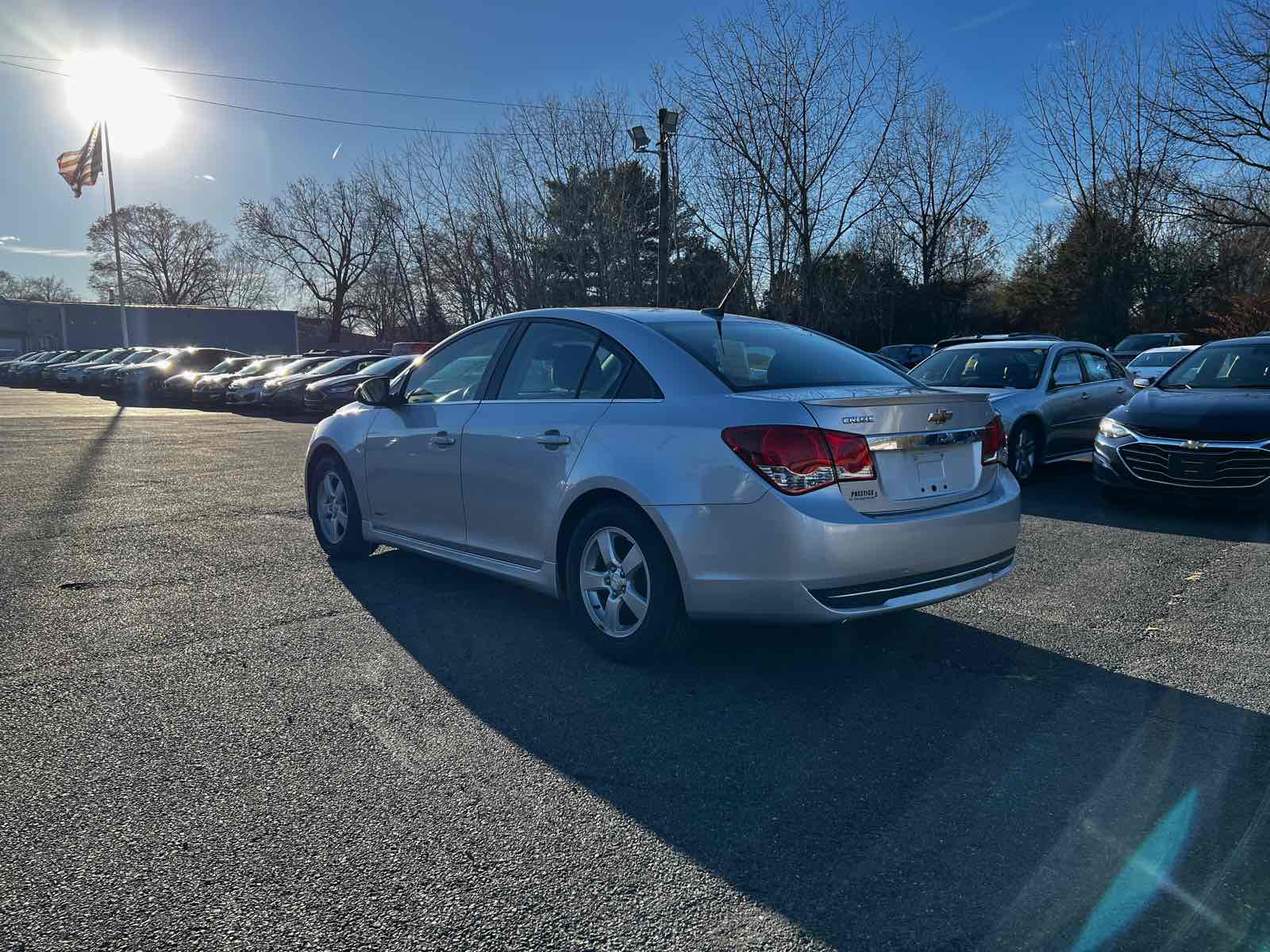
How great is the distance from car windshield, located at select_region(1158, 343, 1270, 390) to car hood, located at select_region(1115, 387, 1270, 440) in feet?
1.16

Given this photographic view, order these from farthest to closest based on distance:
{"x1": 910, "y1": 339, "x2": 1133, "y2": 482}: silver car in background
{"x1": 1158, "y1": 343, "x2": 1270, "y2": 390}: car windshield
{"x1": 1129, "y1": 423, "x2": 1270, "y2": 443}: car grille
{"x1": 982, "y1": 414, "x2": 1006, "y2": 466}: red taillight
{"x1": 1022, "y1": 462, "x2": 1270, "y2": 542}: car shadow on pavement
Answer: {"x1": 910, "y1": 339, "x2": 1133, "y2": 482}: silver car in background, {"x1": 1158, "y1": 343, "x2": 1270, "y2": 390}: car windshield, {"x1": 1129, "y1": 423, "x2": 1270, "y2": 443}: car grille, {"x1": 1022, "y1": 462, "x2": 1270, "y2": 542}: car shadow on pavement, {"x1": 982, "y1": 414, "x2": 1006, "y2": 466}: red taillight

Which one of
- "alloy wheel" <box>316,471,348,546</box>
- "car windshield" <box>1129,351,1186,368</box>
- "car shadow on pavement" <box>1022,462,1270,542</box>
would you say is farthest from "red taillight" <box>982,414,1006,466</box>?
"car windshield" <box>1129,351,1186,368</box>

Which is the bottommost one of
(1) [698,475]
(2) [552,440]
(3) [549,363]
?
(1) [698,475]

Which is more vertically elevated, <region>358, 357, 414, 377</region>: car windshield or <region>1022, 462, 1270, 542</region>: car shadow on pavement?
<region>358, 357, 414, 377</region>: car windshield

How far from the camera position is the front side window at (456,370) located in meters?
5.29

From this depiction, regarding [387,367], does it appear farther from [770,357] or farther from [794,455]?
[794,455]

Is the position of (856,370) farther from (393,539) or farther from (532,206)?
(532,206)

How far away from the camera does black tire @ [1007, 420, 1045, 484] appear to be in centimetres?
987

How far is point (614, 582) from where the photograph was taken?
424 centimetres

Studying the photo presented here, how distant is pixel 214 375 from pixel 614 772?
30.5 metres

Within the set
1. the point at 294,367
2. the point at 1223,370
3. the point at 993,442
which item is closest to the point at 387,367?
the point at 294,367

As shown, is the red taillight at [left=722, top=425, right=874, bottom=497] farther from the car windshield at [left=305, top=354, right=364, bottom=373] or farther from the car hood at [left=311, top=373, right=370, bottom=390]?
the car windshield at [left=305, top=354, right=364, bottom=373]

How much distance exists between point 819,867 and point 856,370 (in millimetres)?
2625

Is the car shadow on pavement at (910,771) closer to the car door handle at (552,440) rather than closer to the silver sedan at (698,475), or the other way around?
the silver sedan at (698,475)
